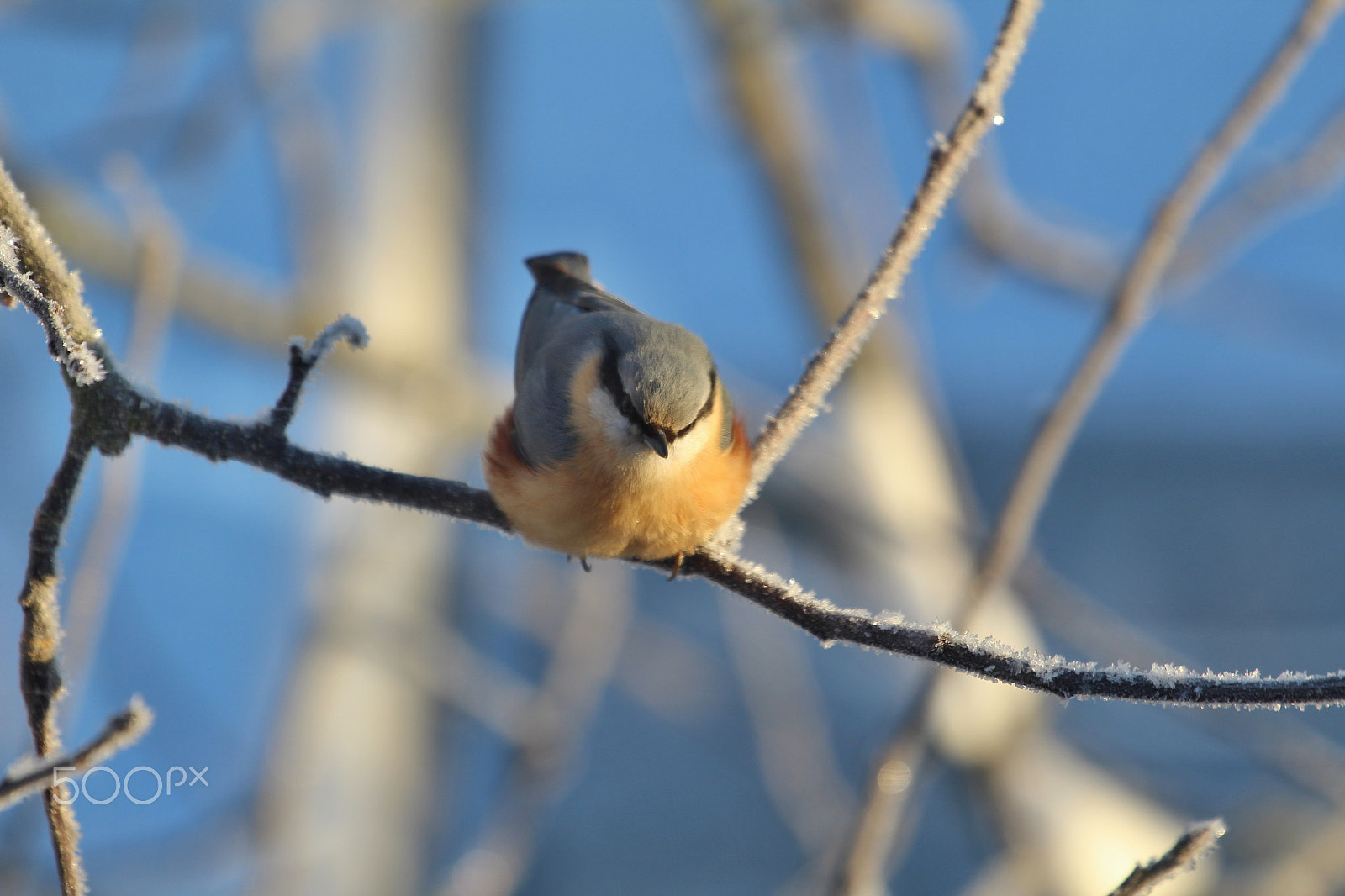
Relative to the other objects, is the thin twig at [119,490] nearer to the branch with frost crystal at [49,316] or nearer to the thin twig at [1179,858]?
the branch with frost crystal at [49,316]

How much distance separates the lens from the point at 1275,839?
3150 mm

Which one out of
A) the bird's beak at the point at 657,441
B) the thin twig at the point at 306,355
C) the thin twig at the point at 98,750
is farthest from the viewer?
the bird's beak at the point at 657,441

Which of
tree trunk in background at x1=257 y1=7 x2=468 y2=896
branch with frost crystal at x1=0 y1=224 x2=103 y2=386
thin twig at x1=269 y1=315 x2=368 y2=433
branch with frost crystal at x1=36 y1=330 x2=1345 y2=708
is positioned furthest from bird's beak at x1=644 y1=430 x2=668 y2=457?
tree trunk in background at x1=257 y1=7 x2=468 y2=896

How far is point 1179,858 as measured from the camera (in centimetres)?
80

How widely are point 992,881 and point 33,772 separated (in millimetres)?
2243

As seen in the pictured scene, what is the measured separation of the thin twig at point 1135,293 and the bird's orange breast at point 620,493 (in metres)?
0.42

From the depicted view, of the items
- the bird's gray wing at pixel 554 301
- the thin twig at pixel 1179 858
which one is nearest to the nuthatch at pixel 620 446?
the bird's gray wing at pixel 554 301

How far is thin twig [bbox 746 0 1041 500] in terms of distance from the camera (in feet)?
3.70

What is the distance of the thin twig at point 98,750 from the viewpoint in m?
0.68

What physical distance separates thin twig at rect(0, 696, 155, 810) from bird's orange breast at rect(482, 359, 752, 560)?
0.66m

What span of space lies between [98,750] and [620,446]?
888mm

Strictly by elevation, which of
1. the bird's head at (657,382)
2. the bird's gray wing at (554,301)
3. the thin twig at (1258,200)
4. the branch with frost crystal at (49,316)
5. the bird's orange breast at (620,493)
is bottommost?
the branch with frost crystal at (49,316)

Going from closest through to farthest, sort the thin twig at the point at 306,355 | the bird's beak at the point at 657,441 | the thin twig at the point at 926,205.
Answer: the thin twig at the point at 306,355 → the thin twig at the point at 926,205 → the bird's beak at the point at 657,441

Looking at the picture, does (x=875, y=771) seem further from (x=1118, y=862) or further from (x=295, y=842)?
(x=295, y=842)
